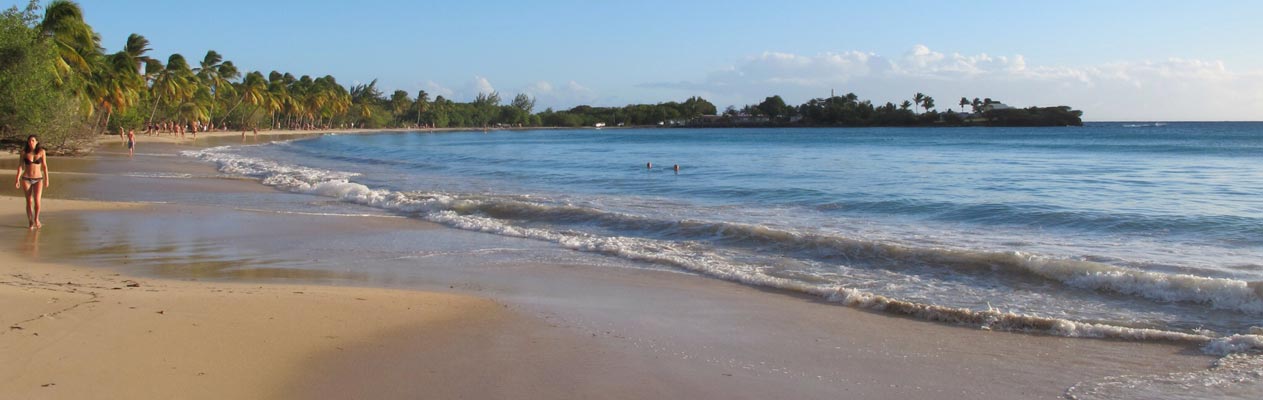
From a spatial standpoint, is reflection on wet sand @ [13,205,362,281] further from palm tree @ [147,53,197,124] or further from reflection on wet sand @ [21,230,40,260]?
palm tree @ [147,53,197,124]

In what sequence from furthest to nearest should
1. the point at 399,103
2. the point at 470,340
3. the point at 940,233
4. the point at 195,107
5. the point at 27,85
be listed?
the point at 399,103
the point at 195,107
the point at 27,85
the point at 940,233
the point at 470,340

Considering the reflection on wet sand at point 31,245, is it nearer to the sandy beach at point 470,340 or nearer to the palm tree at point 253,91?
the sandy beach at point 470,340

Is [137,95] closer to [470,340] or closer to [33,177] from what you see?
[33,177]

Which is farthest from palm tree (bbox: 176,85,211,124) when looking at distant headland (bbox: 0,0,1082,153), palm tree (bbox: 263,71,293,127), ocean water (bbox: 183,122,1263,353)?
ocean water (bbox: 183,122,1263,353)

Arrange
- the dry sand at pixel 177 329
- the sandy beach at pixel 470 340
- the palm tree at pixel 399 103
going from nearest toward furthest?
the dry sand at pixel 177 329, the sandy beach at pixel 470 340, the palm tree at pixel 399 103

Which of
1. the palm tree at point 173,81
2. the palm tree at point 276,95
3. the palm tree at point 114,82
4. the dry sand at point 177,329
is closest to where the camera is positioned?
the dry sand at point 177,329

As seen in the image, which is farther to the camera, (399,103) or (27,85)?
(399,103)

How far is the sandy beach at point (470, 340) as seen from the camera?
15.5 feet

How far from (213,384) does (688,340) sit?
3039 millimetres

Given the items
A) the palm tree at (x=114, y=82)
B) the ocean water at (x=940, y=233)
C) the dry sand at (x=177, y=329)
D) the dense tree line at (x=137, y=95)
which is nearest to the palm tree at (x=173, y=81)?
the dense tree line at (x=137, y=95)

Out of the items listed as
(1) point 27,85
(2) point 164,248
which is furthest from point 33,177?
(1) point 27,85

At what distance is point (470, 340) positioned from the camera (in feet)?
18.9

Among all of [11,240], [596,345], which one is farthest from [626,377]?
[11,240]

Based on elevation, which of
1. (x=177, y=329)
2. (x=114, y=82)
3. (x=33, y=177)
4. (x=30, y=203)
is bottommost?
(x=177, y=329)
